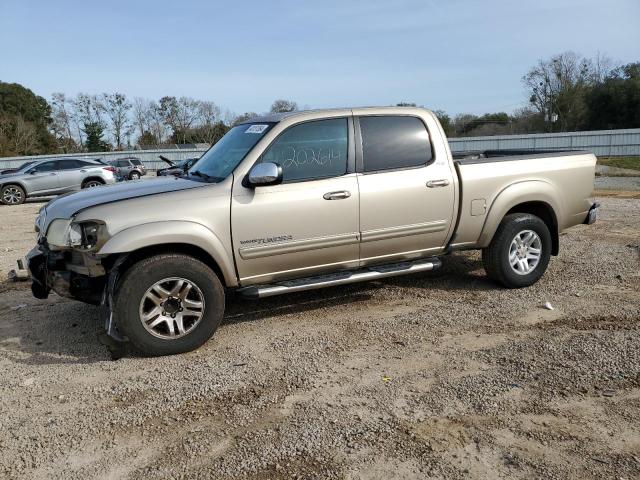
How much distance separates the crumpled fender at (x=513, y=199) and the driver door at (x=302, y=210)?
1.53 m

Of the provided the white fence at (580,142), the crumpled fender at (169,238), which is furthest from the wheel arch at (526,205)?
the white fence at (580,142)

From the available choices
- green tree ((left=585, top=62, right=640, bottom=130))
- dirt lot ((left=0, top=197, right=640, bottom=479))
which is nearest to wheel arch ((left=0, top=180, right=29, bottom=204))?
dirt lot ((left=0, top=197, right=640, bottom=479))

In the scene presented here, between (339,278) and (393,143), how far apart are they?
1.40 m

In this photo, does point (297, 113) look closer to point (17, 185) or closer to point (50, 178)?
point (50, 178)

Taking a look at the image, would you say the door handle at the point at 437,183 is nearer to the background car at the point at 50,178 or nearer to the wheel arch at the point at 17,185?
the background car at the point at 50,178

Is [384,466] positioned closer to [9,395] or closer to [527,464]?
[527,464]

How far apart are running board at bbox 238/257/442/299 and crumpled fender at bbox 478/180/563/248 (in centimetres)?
67

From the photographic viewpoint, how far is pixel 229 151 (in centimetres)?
511

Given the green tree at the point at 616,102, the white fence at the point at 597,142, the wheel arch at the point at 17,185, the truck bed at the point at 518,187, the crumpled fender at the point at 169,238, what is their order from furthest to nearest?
1. the green tree at the point at 616,102
2. the white fence at the point at 597,142
3. the wheel arch at the point at 17,185
4. the truck bed at the point at 518,187
5. the crumpled fender at the point at 169,238

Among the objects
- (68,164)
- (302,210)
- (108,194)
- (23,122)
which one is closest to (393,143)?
(302,210)

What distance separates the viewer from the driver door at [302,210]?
4.57 m

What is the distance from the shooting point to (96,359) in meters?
4.41

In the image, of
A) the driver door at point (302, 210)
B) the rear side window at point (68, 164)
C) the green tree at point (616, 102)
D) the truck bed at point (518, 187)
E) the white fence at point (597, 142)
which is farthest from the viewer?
the green tree at point (616, 102)

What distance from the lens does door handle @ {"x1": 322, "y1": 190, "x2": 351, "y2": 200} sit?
4781mm
